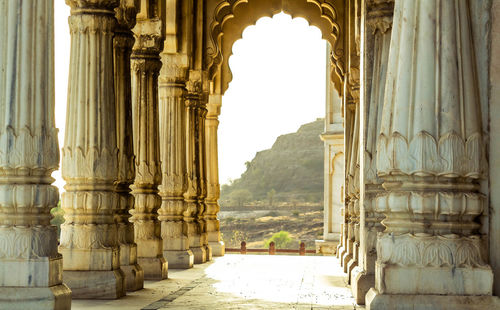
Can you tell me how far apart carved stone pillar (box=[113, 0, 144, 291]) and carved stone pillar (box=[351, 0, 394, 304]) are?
10.8ft

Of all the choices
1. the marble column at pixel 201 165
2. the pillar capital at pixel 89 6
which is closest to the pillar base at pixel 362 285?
the pillar capital at pixel 89 6

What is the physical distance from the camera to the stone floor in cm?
931

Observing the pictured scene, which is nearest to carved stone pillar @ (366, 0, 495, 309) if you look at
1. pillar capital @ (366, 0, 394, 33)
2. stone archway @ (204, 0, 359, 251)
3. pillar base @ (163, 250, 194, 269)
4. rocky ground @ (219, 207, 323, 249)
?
pillar capital @ (366, 0, 394, 33)

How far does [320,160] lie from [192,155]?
209 feet

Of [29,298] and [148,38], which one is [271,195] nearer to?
[148,38]

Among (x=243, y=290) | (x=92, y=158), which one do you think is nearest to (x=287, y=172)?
(x=243, y=290)

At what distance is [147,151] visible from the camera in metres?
13.4

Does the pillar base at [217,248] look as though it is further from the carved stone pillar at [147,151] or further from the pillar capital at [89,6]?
the pillar capital at [89,6]

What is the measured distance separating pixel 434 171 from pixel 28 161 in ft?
11.4

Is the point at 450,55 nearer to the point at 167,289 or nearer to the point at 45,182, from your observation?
the point at 45,182

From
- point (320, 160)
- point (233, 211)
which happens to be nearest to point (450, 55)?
point (233, 211)

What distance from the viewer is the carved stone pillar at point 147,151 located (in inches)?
523

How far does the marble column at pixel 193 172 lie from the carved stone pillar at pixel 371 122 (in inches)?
361

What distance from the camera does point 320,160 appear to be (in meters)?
81.9
